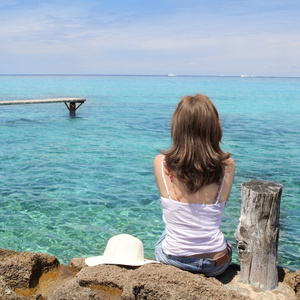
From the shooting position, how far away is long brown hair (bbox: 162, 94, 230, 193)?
3025 millimetres

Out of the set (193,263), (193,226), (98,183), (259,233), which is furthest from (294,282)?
(98,183)

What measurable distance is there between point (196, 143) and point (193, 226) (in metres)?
0.72

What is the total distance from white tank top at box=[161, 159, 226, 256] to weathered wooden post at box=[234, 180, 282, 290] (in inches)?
12.4

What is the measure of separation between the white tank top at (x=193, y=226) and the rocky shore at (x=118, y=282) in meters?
0.21

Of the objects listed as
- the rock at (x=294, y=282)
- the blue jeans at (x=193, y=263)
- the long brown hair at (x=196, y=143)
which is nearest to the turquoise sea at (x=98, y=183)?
the long brown hair at (x=196, y=143)

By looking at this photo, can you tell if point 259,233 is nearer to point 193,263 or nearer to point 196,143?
point 193,263

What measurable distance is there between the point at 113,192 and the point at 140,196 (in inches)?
25.4

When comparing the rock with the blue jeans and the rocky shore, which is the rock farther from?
the blue jeans

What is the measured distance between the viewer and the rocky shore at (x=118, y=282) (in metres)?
3.04

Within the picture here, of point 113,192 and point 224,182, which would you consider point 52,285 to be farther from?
point 113,192

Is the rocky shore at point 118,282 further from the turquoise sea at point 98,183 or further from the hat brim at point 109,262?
the turquoise sea at point 98,183

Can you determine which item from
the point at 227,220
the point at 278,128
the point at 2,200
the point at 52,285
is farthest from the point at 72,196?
the point at 278,128

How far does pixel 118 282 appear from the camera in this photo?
338cm

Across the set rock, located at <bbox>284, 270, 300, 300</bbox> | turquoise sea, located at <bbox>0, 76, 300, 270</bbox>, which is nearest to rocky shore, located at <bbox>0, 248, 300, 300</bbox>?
rock, located at <bbox>284, 270, 300, 300</bbox>
